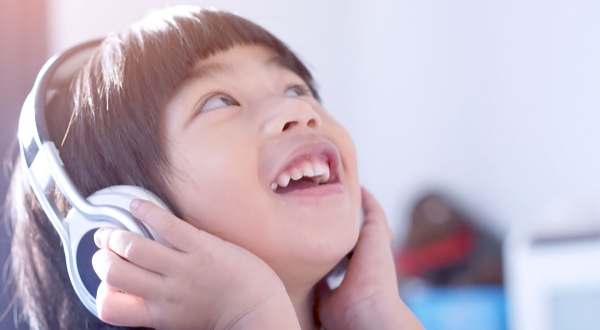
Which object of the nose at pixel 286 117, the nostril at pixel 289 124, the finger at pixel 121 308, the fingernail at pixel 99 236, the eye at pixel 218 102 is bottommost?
the finger at pixel 121 308

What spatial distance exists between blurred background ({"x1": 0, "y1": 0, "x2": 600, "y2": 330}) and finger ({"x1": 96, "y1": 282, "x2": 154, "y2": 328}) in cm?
97

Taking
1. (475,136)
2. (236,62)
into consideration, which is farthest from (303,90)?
(475,136)

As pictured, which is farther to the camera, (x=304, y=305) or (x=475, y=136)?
(x=475, y=136)

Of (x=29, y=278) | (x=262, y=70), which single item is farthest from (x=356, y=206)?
(x=29, y=278)

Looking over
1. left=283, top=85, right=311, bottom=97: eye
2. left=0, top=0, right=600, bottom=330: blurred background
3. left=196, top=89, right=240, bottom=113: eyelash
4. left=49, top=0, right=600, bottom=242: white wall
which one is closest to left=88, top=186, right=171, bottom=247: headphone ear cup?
left=196, top=89, right=240, bottom=113: eyelash

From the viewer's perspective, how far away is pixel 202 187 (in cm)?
60

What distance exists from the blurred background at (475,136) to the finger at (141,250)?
94 centimetres

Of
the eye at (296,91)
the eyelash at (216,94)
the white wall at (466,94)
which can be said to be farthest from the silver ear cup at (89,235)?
the white wall at (466,94)

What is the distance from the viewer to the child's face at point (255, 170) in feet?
1.97

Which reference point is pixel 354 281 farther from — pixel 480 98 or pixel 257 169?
pixel 480 98

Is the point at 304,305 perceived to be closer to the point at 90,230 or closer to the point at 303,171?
the point at 303,171

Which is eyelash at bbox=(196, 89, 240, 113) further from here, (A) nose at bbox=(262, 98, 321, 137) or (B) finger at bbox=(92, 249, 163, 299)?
(B) finger at bbox=(92, 249, 163, 299)

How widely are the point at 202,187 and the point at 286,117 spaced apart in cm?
14

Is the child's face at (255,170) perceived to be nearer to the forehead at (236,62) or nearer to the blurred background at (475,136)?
the forehead at (236,62)
